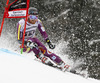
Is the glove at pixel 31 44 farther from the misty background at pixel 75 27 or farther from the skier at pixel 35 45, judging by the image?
the misty background at pixel 75 27

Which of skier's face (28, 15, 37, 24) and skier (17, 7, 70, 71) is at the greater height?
skier's face (28, 15, 37, 24)

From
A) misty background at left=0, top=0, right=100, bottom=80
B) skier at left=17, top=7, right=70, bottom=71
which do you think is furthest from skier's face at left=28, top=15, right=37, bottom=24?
misty background at left=0, top=0, right=100, bottom=80

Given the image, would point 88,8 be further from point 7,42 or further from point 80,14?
point 7,42

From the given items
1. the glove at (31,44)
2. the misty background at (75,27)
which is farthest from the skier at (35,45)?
the misty background at (75,27)

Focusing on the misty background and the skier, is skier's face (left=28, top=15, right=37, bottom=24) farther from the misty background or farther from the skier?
the misty background

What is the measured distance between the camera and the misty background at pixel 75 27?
8570mm

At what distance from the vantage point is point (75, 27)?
356 inches

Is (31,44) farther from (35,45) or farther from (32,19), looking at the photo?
(32,19)

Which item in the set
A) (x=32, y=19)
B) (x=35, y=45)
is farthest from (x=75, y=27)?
(x=35, y=45)

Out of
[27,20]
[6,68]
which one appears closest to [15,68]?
[6,68]

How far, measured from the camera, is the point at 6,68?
2.22m

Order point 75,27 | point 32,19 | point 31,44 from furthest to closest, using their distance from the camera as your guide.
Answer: point 75,27 < point 32,19 < point 31,44

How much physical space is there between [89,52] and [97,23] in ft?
4.43

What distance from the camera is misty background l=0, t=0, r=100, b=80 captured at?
28.1 feet
